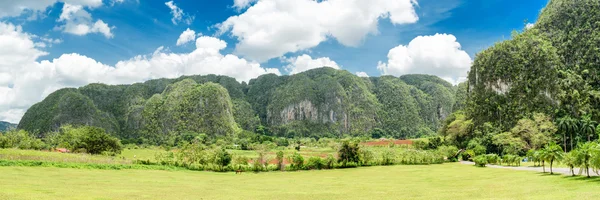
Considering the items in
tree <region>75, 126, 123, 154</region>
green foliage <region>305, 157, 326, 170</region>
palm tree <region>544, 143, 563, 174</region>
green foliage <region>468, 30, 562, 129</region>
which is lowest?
green foliage <region>305, 157, 326, 170</region>

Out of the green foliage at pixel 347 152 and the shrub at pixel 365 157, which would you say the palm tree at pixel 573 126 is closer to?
the shrub at pixel 365 157

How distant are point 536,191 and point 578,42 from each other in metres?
80.7

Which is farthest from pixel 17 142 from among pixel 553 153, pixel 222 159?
pixel 553 153

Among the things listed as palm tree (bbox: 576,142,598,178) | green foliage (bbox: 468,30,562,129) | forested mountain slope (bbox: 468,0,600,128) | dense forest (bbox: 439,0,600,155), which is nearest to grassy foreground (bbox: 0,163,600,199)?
palm tree (bbox: 576,142,598,178)

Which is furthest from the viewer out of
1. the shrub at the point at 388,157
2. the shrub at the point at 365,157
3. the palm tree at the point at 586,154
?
the shrub at the point at 388,157

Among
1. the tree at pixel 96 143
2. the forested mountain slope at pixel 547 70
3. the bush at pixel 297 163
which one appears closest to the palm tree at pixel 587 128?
the forested mountain slope at pixel 547 70

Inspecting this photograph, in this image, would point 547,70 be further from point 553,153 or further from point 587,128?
point 553,153

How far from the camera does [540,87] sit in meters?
83.6

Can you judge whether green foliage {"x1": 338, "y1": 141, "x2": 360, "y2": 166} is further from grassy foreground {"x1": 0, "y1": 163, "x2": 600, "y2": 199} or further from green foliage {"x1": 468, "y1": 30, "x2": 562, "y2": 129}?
green foliage {"x1": 468, "y1": 30, "x2": 562, "y2": 129}

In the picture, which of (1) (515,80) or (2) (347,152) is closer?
(2) (347,152)

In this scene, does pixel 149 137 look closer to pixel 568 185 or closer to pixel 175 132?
pixel 175 132

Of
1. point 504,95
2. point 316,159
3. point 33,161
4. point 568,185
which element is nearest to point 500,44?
point 504,95

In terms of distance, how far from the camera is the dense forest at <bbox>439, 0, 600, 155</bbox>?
2874 inches

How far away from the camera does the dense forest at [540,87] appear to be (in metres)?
73.0
